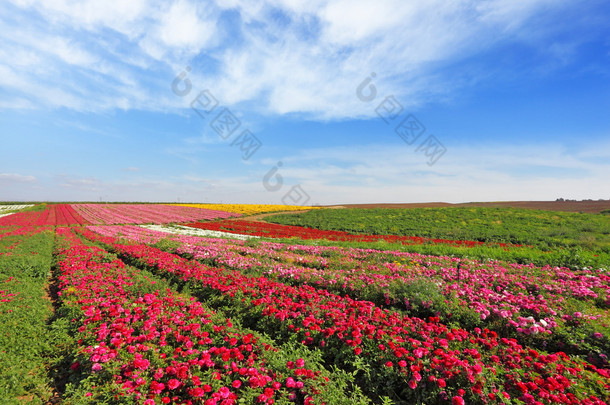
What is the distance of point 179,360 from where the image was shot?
158 inches

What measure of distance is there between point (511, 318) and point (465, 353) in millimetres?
2109

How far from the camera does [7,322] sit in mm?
5742

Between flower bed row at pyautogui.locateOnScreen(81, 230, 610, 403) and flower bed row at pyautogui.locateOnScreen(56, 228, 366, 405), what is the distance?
2.48 ft

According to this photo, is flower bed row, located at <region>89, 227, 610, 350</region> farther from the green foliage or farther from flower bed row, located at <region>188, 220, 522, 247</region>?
flower bed row, located at <region>188, 220, 522, 247</region>

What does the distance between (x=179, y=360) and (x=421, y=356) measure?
12.1 feet

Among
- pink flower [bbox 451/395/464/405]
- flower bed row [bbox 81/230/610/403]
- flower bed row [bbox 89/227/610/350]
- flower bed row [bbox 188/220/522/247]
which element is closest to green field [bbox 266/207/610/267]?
flower bed row [bbox 89/227/610/350]

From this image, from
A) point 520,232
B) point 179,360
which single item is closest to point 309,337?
point 179,360

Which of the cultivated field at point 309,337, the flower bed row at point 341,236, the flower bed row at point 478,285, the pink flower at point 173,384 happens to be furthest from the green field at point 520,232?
the pink flower at point 173,384

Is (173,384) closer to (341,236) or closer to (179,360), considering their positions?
(179,360)

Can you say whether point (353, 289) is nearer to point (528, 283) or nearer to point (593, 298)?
point (528, 283)

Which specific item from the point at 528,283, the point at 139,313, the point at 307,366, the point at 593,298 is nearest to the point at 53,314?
the point at 139,313

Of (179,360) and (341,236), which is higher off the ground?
(341,236)

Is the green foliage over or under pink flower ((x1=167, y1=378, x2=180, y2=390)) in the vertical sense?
under

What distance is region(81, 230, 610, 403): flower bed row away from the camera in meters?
3.46
